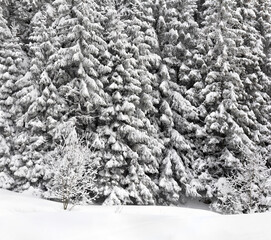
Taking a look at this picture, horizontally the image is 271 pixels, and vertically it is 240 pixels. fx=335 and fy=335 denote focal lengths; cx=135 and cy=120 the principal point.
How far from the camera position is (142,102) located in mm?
23344

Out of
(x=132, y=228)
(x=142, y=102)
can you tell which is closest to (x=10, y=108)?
(x=142, y=102)

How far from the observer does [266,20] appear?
28297 millimetres

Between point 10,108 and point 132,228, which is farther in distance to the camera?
point 10,108

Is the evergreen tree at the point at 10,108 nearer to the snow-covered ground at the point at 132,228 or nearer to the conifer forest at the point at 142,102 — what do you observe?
the conifer forest at the point at 142,102

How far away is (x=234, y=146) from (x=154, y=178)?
6.07 m

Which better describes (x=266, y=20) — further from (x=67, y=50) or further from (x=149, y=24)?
(x=67, y=50)

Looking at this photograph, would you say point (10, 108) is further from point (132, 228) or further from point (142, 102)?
point (132, 228)

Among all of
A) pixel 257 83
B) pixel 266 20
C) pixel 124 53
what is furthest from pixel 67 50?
pixel 266 20

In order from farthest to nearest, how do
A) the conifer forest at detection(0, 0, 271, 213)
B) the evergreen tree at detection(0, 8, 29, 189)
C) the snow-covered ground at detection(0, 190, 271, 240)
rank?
the evergreen tree at detection(0, 8, 29, 189) → the conifer forest at detection(0, 0, 271, 213) → the snow-covered ground at detection(0, 190, 271, 240)

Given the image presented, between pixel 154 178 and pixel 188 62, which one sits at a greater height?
pixel 188 62

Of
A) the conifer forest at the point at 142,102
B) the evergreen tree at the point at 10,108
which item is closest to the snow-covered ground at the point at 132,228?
the conifer forest at the point at 142,102

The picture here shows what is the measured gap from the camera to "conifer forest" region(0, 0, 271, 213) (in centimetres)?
2152

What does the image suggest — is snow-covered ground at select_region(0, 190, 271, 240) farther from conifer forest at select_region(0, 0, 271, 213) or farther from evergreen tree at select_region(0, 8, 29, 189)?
evergreen tree at select_region(0, 8, 29, 189)

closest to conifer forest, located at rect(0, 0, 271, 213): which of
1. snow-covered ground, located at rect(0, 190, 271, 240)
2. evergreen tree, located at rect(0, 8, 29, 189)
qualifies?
evergreen tree, located at rect(0, 8, 29, 189)
